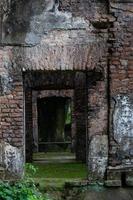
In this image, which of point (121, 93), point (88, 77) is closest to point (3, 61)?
point (88, 77)

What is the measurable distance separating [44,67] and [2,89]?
2.31ft

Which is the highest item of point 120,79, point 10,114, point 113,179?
point 120,79

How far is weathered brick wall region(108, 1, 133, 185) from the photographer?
792 cm

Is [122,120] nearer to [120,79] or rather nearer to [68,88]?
[120,79]

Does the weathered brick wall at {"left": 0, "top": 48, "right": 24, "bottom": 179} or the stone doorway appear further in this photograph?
the stone doorway

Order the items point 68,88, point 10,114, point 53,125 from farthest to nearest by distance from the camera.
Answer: point 53,125, point 68,88, point 10,114

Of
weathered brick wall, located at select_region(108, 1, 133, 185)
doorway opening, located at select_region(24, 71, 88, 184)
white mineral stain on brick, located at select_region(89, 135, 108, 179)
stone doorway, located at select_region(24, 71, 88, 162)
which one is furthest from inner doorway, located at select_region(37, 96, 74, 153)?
weathered brick wall, located at select_region(108, 1, 133, 185)

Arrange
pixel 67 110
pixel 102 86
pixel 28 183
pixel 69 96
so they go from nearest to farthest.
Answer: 1. pixel 28 183
2. pixel 102 86
3. pixel 69 96
4. pixel 67 110

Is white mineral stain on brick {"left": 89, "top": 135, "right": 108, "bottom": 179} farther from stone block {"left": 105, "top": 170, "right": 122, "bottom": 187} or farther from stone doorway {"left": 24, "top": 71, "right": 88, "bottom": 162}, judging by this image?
stone doorway {"left": 24, "top": 71, "right": 88, "bottom": 162}

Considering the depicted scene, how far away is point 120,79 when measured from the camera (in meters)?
7.93

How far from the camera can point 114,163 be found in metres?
7.93

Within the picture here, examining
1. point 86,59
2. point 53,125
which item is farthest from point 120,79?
point 53,125

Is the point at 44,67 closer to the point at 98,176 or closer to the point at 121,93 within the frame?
the point at 121,93

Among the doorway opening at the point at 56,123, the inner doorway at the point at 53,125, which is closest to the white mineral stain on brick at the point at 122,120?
the doorway opening at the point at 56,123
